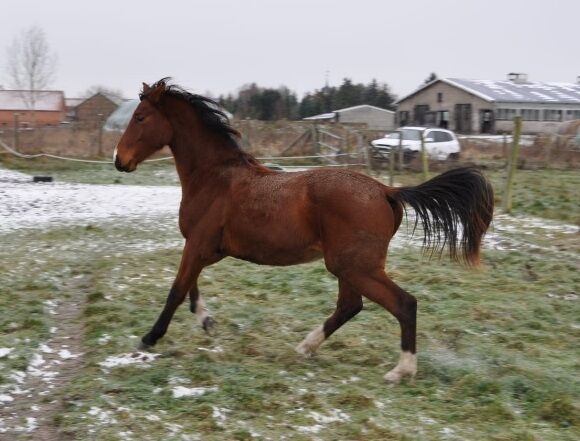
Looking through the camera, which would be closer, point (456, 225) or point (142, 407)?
point (142, 407)

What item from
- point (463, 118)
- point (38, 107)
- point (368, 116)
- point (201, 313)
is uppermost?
point (38, 107)

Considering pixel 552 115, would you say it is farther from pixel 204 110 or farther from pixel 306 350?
pixel 306 350

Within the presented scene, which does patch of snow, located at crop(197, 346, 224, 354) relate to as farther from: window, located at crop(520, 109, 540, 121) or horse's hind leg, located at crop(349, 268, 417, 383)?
window, located at crop(520, 109, 540, 121)

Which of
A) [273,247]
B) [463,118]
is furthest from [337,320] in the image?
[463,118]

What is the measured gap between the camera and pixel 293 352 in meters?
5.30

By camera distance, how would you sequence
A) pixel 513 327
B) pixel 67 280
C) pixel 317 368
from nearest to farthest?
pixel 317 368 < pixel 513 327 < pixel 67 280

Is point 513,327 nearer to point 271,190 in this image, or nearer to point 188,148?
point 271,190

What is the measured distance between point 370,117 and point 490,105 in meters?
24.7

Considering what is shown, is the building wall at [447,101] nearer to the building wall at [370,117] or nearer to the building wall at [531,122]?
the building wall at [531,122]

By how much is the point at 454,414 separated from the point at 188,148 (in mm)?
2894

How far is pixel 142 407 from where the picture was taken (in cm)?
416

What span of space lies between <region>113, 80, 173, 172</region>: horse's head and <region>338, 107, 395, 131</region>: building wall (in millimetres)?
61575

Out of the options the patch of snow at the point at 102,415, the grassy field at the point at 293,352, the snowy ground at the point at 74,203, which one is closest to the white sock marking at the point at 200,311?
the grassy field at the point at 293,352

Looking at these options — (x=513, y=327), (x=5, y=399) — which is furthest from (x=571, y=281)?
(x=5, y=399)
